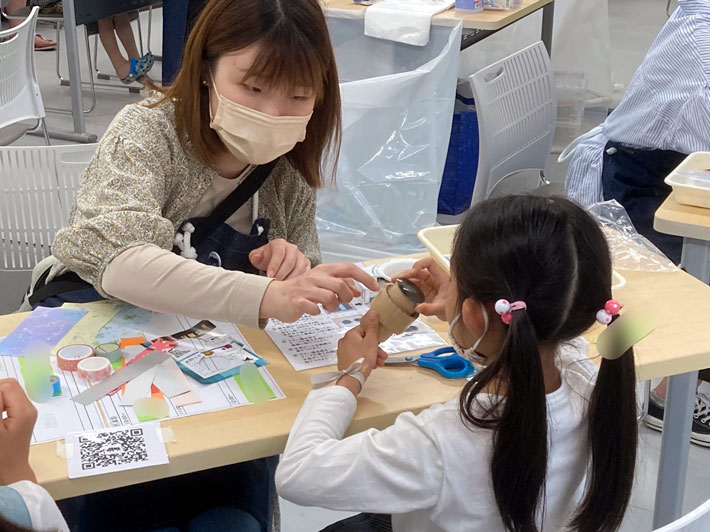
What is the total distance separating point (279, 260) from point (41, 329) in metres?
0.40

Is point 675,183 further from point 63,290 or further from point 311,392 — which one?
point 63,290

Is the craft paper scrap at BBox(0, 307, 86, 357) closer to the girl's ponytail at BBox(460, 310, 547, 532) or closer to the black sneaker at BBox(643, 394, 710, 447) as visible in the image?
the girl's ponytail at BBox(460, 310, 547, 532)

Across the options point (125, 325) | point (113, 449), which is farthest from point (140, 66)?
point (113, 449)

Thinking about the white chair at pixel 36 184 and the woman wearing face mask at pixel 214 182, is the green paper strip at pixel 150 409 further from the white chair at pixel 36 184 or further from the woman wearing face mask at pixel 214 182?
the white chair at pixel 36 184

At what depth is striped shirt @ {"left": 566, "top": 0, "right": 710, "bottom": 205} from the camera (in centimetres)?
235

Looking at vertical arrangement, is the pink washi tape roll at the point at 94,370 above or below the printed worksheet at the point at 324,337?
above

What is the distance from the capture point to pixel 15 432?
1.07m

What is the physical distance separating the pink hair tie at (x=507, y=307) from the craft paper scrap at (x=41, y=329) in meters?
0.69

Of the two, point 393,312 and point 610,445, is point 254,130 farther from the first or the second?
point 610,445

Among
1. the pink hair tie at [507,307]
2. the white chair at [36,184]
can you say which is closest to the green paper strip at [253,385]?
the pink hair tie at [507,307]

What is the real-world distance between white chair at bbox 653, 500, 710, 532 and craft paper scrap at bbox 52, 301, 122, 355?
0.86 metres

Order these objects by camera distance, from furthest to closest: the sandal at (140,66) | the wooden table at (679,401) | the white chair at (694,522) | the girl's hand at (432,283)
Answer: the sandal at (140,66)
the wooden table at (679,401)
the girl's hand at (432,283)
the white chair at (694,522)

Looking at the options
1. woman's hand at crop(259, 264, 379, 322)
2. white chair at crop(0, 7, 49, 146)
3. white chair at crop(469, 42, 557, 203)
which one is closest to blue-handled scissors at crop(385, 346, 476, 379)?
woman's hand at crop(259, 264, 379, 322)

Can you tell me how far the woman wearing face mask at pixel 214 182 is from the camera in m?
1.35
